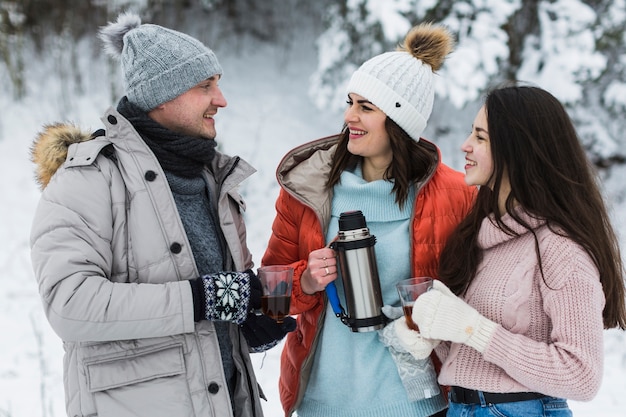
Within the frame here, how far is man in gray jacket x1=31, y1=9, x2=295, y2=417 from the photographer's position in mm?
1947

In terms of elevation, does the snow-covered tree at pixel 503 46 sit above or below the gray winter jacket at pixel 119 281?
above

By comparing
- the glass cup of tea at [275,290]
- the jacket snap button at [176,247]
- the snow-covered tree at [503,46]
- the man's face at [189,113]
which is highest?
the snow-covered tree at [503,46]

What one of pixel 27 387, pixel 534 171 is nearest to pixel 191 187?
pixel 534 171

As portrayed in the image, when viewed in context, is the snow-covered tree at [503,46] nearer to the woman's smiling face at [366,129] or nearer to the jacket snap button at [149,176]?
the woman's smiling face at [366,129]

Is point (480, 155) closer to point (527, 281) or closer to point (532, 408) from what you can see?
point (527, 281)

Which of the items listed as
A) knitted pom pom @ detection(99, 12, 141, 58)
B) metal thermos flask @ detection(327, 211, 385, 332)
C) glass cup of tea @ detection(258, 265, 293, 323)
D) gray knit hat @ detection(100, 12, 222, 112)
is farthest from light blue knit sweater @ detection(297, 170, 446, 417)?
knitted pom pom @ detection(99, 12, 141, 58)

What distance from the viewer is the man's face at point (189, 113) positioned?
2.33m

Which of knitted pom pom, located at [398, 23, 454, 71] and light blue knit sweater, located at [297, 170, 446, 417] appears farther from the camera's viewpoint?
knitted pom pom, located at [398, 23, 454, 71]

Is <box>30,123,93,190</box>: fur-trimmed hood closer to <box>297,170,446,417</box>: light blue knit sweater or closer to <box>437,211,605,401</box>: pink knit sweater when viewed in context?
<box>297,170,446,417</box>: light blue knit sweater

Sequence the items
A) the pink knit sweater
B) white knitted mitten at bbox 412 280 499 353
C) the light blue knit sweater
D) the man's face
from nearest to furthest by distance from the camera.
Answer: the pink knit sweater → white knitted mitten at bbox 412 280 499 353 → the man's face → the light blue knit sweater

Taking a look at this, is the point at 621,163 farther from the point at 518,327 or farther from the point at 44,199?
the point at 44,199

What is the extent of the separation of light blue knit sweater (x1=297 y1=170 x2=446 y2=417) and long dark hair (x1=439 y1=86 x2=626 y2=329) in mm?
476

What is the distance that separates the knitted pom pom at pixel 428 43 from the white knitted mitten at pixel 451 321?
43.6 inches

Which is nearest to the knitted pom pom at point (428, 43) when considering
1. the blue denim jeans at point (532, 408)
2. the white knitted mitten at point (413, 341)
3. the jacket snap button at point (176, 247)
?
the white knitted mitten at point (413, 341)
